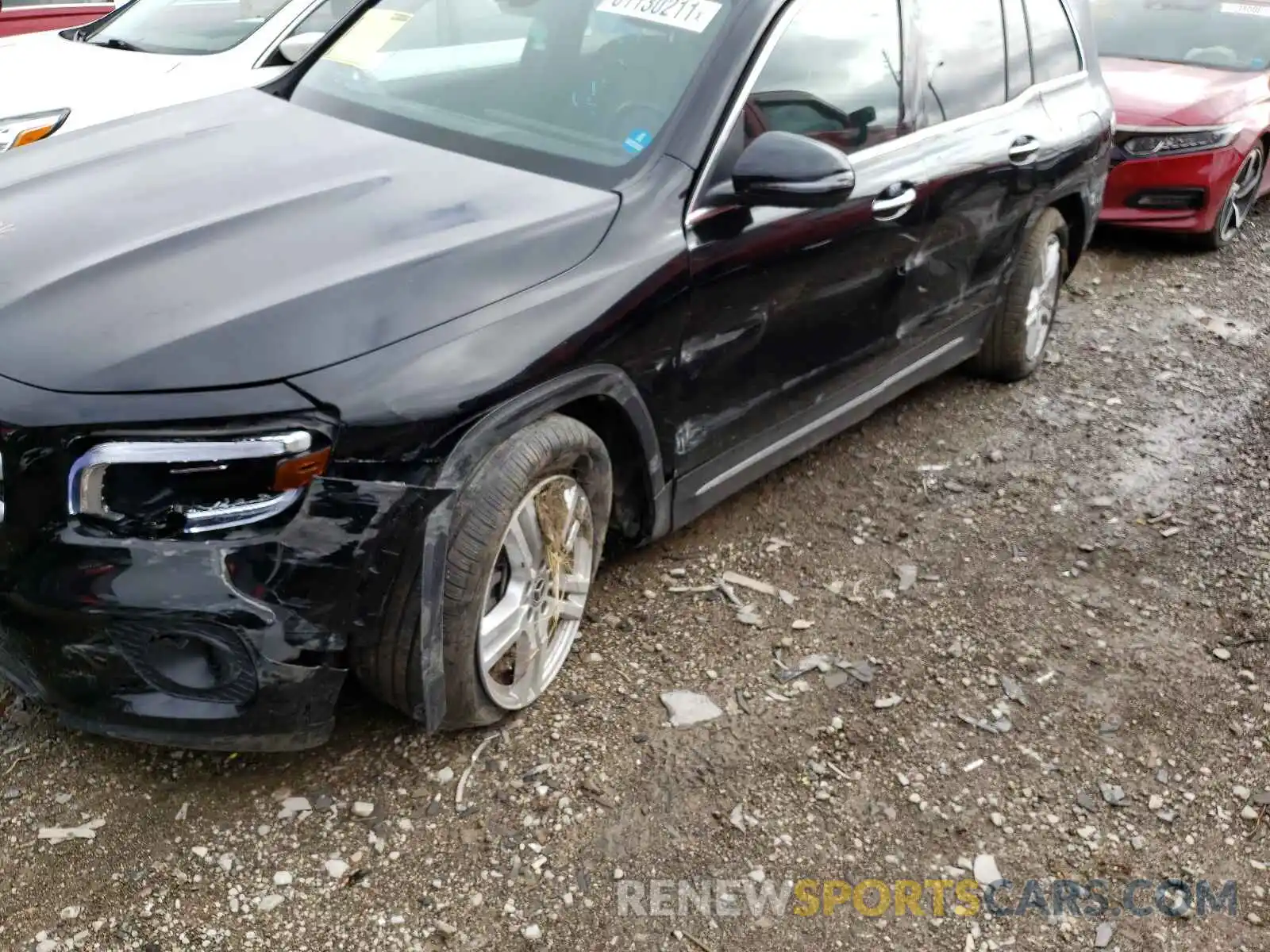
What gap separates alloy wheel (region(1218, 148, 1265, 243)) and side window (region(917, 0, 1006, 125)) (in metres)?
3.55

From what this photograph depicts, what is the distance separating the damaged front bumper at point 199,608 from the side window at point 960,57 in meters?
2.43

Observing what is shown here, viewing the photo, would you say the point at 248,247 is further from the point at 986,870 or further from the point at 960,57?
the point at 960,57

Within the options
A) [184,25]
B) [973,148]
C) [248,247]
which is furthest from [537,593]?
[184,25]

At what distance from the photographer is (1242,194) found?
7484 mm

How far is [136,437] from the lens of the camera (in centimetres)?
222

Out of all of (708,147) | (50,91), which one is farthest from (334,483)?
(50,91)

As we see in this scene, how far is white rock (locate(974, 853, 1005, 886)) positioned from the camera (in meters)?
2.65

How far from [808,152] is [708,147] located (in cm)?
26

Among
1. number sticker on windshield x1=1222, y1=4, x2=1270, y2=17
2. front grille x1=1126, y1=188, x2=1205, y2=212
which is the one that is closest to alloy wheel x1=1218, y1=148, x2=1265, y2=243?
front grille x1=1126, y1=188, x2=1205, y2=212

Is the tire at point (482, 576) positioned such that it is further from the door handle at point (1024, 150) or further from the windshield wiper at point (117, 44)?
the windshield wiper at point (117, 44)

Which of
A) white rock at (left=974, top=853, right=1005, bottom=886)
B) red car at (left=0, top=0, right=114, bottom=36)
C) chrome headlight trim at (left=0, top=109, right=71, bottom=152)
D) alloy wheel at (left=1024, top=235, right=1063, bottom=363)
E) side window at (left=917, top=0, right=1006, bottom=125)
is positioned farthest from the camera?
red car at (left=0, top=0, right=114, bottom=36)

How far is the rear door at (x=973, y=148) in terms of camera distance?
3945mm

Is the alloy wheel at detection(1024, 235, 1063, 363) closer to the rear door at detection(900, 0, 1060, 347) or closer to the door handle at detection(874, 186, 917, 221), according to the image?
the rear door at detection(900, 0, 1060, 347)

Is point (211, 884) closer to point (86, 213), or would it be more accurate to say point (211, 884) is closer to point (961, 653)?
point (86, 213)
